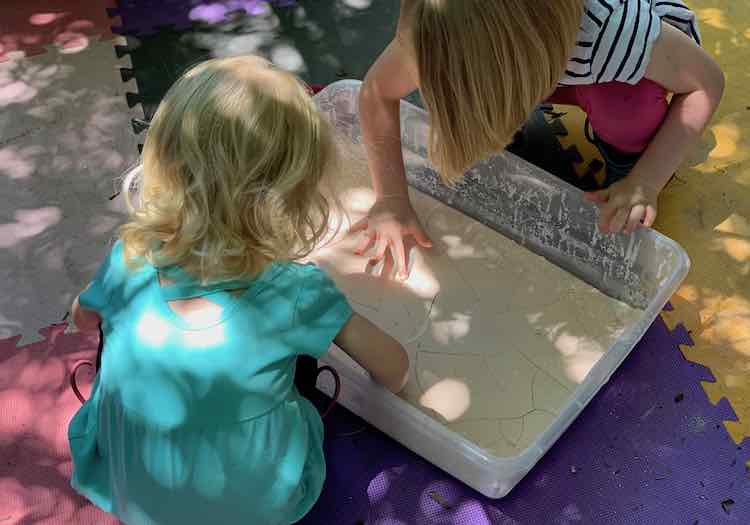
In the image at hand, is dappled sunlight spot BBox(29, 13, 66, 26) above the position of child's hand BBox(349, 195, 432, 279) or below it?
above

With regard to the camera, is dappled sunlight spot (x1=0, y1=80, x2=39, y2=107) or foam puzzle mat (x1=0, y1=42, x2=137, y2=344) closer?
foam puzzle mat (x1=0, y1=42, x2=137, y2=344)

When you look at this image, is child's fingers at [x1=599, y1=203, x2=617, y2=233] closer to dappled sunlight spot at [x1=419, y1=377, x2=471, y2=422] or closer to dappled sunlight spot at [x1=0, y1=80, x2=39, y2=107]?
dappled sunlight spot at [x1=419, y1=377, x2=471, y2=422]

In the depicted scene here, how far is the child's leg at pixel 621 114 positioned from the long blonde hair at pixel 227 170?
0.67 meters

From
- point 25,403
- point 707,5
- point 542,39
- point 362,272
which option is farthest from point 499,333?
point 707,5

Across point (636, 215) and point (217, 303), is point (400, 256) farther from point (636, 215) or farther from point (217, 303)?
point (217, 303)

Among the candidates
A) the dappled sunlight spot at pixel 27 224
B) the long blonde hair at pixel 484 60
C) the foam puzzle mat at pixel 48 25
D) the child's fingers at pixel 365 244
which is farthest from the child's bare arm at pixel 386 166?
the foam puzzle mat at pixel 48 25

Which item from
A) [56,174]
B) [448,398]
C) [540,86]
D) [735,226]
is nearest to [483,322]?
[448,398]

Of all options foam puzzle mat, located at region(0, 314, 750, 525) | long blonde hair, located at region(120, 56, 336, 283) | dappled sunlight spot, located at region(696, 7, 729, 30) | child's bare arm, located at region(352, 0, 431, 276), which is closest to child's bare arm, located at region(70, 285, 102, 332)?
long blonde hair, located at region(120, 56, 336, 283)

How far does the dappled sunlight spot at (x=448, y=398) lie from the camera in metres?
1.35

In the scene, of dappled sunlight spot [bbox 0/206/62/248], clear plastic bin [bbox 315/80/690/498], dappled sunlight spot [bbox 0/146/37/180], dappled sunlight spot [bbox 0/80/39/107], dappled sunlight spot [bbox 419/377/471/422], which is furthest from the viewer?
dappled sunlight spot [bbox 0/80/39/107]

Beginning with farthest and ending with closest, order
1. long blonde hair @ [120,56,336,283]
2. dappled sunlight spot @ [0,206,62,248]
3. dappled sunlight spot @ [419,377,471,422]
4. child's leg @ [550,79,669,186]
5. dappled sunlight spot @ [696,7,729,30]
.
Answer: dappled sunlight spot @ [696,7,729,30] → dappled sunlight spot @ [0,206,62,248] → child's leg @ [550,79,669,186] → dappled sunlight spot @ [419,377,471,422] → long blonde hair @ [120,56,336,283]

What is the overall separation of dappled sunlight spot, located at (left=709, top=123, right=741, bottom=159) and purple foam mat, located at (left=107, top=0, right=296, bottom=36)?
0.99m

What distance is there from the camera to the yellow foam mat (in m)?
1.44

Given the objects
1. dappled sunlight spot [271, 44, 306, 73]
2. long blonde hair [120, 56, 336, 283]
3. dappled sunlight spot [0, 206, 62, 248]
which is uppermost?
long blonde hair [120, 56, 336, 283]
